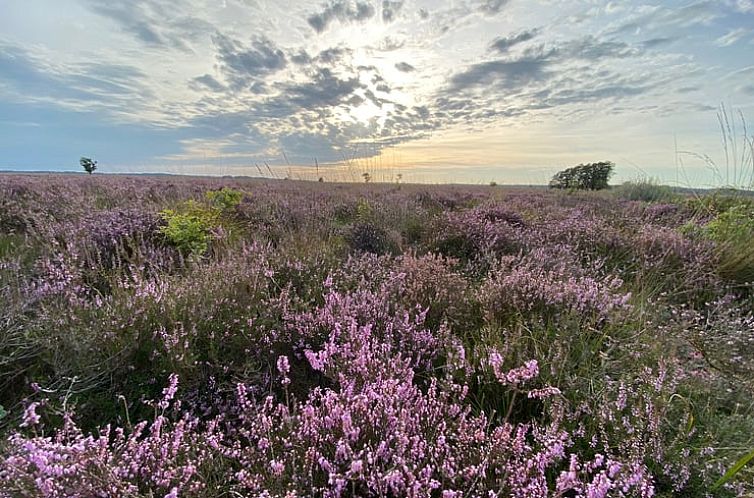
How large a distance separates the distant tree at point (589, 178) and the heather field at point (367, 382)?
16805 millimetres

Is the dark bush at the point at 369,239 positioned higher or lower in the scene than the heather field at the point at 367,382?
higher

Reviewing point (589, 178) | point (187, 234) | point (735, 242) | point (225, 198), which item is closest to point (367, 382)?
point (187, 234)

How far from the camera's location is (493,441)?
1457mm

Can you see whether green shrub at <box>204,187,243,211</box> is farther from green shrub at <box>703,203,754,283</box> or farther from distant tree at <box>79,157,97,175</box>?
distant tree at <box>79,157,97,175</box>

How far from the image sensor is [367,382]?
1690 millimetres

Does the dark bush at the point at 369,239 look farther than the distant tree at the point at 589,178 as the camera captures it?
No

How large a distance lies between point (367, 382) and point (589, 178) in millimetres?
21891

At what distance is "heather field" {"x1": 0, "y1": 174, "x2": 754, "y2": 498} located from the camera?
1.34 m

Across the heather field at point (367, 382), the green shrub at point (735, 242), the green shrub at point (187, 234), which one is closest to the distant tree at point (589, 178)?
the green shrub at point (735, 242)

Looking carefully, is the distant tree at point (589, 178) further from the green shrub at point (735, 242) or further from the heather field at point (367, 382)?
the heather field at point (367, 382)

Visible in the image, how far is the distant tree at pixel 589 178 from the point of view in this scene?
1930cm

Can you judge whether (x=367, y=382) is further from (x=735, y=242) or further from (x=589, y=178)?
(x=589, y=178)

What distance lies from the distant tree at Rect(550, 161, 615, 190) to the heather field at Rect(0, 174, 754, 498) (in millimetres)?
16805

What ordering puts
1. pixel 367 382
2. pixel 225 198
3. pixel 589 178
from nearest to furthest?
pixel 367 382 < pixel 225 198 < pixel 589 178
